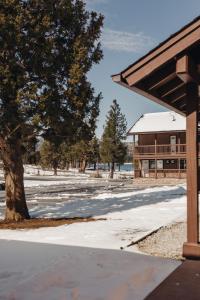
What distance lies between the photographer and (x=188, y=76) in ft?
23.4

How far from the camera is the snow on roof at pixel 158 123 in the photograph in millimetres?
43897

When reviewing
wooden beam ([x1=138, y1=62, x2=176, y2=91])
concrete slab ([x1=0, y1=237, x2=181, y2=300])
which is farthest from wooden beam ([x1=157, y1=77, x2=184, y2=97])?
concrete slab ([x1=0, y1=237, x2=181, y2=300])

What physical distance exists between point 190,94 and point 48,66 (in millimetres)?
7248

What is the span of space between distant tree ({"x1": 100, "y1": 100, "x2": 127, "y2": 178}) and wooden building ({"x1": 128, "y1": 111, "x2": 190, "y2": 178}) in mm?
12094

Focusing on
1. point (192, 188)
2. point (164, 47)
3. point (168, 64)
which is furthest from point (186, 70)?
point (192, 188)

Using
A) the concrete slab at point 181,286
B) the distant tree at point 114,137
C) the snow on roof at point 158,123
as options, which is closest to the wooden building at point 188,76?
the concrete slab at point 181,286

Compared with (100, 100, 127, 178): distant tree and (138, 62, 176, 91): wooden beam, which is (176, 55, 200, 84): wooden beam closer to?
(138, 62, 176, 91): wooden beam

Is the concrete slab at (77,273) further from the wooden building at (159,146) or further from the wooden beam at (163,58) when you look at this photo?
the wooden building at (159,146)

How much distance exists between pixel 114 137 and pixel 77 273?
52.8 m

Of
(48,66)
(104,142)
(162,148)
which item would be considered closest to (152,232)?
(48,66)

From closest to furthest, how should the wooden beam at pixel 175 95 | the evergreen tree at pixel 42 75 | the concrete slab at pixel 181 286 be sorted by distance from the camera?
the concrete slab at pixel 181 286
the wooden beam at pixel 175 95
the evergreen tree at pixel 42 75

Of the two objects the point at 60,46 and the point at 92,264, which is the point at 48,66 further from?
the point at 92,264

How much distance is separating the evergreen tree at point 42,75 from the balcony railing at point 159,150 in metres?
29.1

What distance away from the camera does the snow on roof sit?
43.9 m
